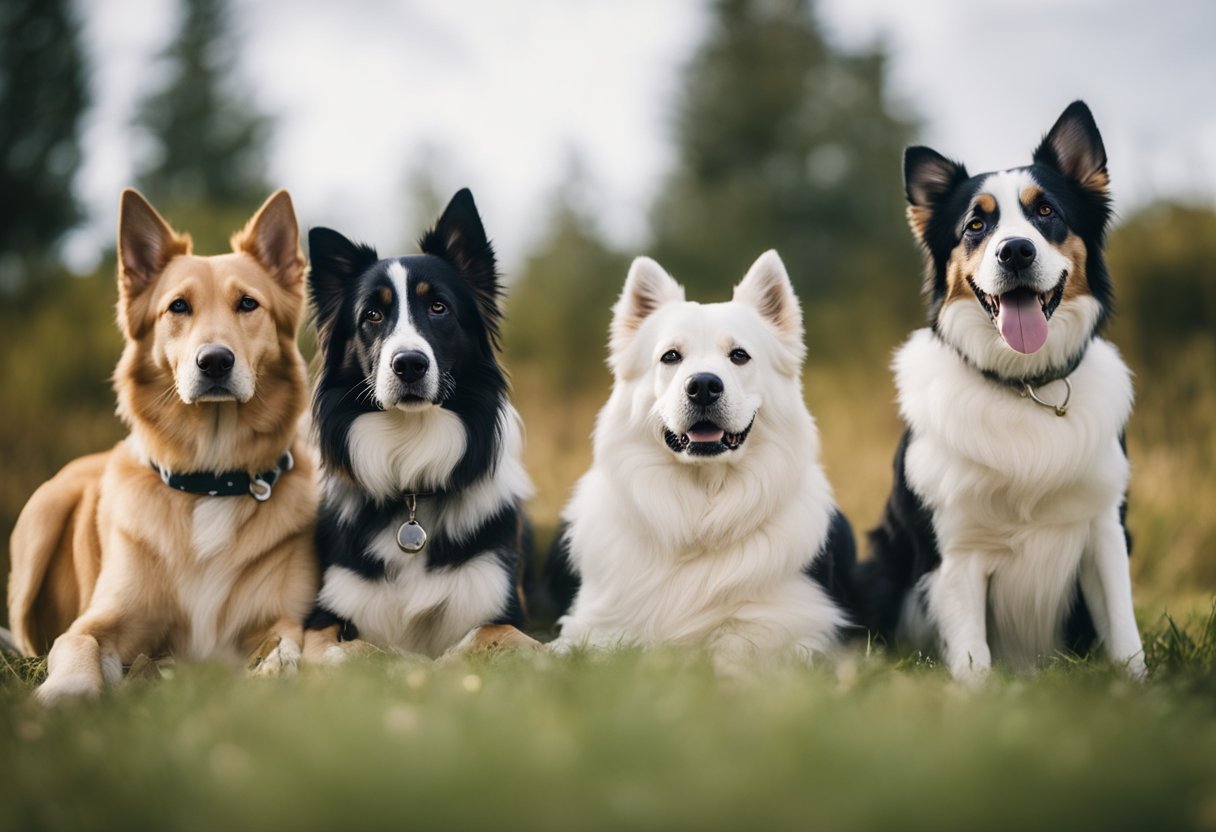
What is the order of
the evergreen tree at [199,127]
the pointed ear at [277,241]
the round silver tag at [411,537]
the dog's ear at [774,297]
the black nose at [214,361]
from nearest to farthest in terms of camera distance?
the black nose at [214,361] < the round silver tag at [411,537] < the dog's ear at [774,297] < the pointed ear at [277,241] < the evergreen tree at [199,127]

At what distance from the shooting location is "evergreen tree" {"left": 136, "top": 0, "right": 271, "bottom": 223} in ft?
80.1

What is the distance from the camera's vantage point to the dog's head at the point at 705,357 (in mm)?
3732

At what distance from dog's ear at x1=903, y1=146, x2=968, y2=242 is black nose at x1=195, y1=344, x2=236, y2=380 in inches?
120

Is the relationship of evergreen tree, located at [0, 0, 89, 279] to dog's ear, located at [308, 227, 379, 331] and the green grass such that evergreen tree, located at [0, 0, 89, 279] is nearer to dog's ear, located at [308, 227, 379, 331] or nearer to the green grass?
dog's ear, located at [308, 227, 379, 331]

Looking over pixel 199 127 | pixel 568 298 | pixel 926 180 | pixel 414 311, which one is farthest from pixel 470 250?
pixel 199 127

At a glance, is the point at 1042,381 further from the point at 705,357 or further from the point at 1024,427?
the point at 705,357

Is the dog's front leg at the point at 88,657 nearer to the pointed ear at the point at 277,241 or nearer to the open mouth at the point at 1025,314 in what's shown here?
the pointed ear at the point at 277,241

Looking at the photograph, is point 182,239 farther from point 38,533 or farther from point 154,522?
point 38,533

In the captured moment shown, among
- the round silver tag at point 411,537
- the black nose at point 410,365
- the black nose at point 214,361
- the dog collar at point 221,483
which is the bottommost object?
the round silver tag at point 411,537

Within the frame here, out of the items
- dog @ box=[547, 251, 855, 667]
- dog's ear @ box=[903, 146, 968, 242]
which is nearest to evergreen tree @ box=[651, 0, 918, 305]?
dog's ear @ box=[903, 146, 968, 242]

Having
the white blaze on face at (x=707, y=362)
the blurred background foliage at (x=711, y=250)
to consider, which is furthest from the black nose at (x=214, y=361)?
the blurred background foliage at (x=711, y=250)

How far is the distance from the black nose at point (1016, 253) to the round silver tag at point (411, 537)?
103 inches

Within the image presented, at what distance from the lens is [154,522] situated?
3918mm

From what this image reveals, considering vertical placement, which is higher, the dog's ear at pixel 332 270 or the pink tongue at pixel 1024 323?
the pink tongue at pixel 1024 323
